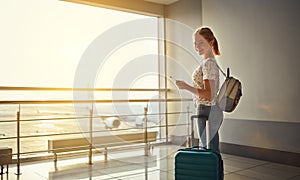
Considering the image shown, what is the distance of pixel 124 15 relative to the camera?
3.83 metres

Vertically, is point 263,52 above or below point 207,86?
above

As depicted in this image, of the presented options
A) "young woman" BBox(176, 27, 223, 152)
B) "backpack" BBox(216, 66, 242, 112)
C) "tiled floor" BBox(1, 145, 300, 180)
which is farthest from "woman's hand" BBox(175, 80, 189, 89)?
"tiled floor" BBox(1, 145, 300, 180)

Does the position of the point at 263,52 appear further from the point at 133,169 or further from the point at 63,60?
the point at 63,60

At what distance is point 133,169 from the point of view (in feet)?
8.31

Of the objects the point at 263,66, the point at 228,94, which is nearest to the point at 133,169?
the point at 228,94

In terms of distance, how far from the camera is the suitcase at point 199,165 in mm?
1531

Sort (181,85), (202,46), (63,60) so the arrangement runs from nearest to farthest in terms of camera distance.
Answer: (181,85)
(202,46)
(63,60)

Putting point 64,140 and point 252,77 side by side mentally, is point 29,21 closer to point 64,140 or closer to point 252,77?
point 64,140

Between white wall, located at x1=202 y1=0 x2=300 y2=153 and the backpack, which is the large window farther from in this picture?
the backpack

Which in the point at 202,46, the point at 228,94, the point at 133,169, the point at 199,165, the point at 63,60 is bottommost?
the point at 133,169

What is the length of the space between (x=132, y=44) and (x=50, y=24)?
1.04 metres

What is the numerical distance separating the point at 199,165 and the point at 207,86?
1.41 ft

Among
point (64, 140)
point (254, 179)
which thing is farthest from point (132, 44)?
point (254, 179)

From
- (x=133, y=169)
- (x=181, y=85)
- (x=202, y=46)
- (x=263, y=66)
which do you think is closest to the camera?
(x=181, y=85)
